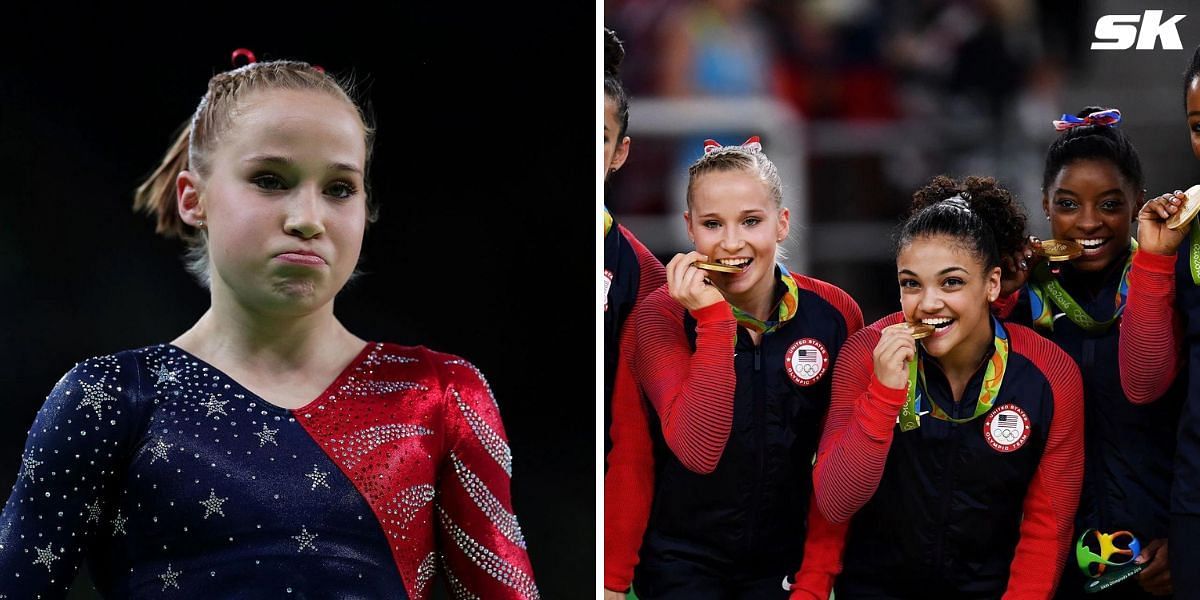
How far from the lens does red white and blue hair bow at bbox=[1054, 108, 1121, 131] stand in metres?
2.62

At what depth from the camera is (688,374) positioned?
258 cm

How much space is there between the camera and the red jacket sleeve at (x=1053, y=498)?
8.23ft

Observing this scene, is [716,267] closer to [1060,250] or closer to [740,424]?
[740,424]

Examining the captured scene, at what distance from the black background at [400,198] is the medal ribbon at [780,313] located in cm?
33

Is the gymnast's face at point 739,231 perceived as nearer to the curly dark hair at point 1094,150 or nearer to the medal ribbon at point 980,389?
the medal ribbon at point 980,389

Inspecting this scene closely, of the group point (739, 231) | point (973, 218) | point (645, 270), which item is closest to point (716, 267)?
point (739, 231)

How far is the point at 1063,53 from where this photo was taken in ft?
8.88

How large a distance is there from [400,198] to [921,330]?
1.11 meters

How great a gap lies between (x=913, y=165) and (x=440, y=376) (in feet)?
4.08

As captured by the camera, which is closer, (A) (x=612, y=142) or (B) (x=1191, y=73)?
(B) (x=1191, y=73)

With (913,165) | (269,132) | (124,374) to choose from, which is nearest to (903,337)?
(913,165)

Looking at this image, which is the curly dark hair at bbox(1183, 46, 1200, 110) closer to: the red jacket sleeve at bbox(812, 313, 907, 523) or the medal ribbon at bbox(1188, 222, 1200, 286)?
the medal ribbon at bbox(1188, 222, 1200, 286)

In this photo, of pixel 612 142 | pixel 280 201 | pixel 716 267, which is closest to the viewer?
pixel 280 201

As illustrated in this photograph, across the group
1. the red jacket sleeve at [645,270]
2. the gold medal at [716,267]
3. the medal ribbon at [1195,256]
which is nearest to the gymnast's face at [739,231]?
the gold medal at [716,267]
